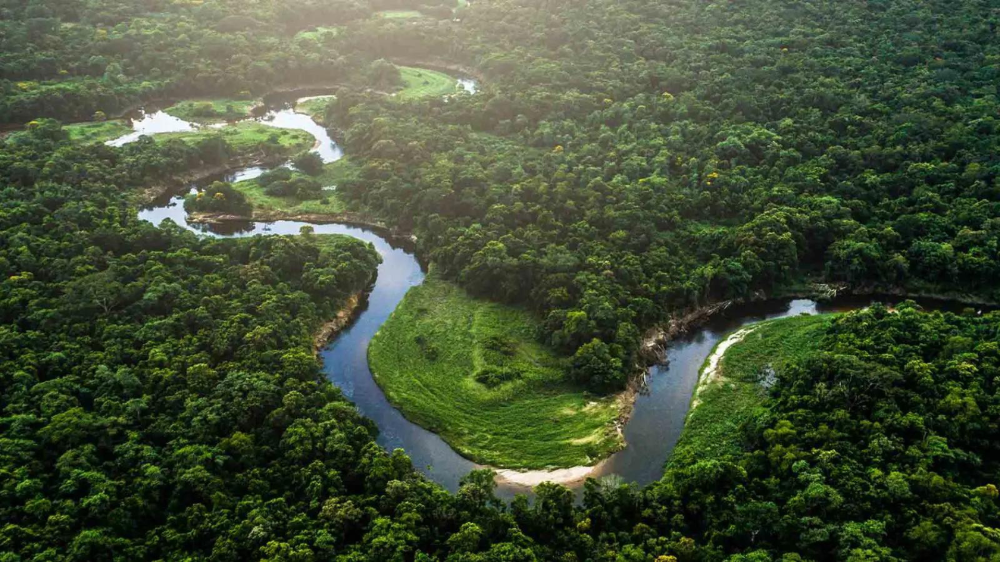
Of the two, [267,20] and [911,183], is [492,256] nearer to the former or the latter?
[911,183]

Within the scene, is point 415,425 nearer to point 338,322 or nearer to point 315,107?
point 338,322

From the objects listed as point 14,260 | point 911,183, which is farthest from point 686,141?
point 14,260

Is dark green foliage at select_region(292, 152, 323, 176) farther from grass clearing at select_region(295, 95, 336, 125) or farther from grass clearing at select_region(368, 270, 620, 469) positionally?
grass clearing at select_region(368, 270, 620, 469)

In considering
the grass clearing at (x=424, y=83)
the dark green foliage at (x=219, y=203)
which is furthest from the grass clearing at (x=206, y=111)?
the dark green foliage at (x=219, y=203)

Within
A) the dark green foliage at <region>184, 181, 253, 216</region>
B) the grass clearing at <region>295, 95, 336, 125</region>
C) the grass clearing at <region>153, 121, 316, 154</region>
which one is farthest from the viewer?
the grass clearing at <region>295, 95, 336, 125</region>

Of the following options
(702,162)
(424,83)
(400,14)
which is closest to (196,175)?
(424,83)

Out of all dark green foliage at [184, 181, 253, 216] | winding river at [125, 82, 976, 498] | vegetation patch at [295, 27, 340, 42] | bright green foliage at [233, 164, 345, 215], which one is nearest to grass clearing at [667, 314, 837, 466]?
winding river at [125, 82, 976, 498]

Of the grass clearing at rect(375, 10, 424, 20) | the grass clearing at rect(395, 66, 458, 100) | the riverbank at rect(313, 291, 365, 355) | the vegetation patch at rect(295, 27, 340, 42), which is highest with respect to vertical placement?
the grass clearing at rect(375, 10, 424, 20)
